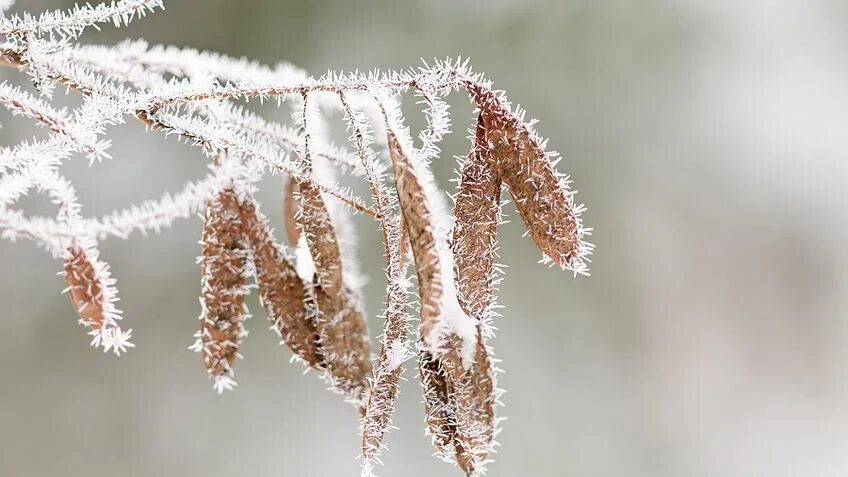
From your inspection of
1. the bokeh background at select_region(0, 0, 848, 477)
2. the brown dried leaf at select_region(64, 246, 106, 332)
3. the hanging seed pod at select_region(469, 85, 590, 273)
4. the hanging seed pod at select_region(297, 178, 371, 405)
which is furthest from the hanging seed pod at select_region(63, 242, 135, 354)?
the bokeh background at select_region(0, 0, 848, 477)

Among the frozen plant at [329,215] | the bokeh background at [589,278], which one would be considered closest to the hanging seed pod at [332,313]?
the frozen plant at [329,215]

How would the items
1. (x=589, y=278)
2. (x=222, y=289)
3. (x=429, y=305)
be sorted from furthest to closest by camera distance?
(x=589, y=278)
(x=222, y=289)
(x=429, y=305)

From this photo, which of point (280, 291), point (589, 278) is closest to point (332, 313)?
point (280, 291)

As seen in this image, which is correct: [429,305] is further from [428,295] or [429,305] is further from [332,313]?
[332,313]

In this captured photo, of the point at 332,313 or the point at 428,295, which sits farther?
the point at 332,313

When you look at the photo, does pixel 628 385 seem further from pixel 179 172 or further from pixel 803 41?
pixel 179 172

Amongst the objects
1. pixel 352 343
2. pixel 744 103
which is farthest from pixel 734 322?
pixel 352 343

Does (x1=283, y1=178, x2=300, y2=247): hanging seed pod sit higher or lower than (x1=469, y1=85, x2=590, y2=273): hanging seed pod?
higher

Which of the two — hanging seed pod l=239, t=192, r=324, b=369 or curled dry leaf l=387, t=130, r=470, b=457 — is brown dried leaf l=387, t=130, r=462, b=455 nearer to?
curled dry leaf l=387, t=130, r=470, b=457
